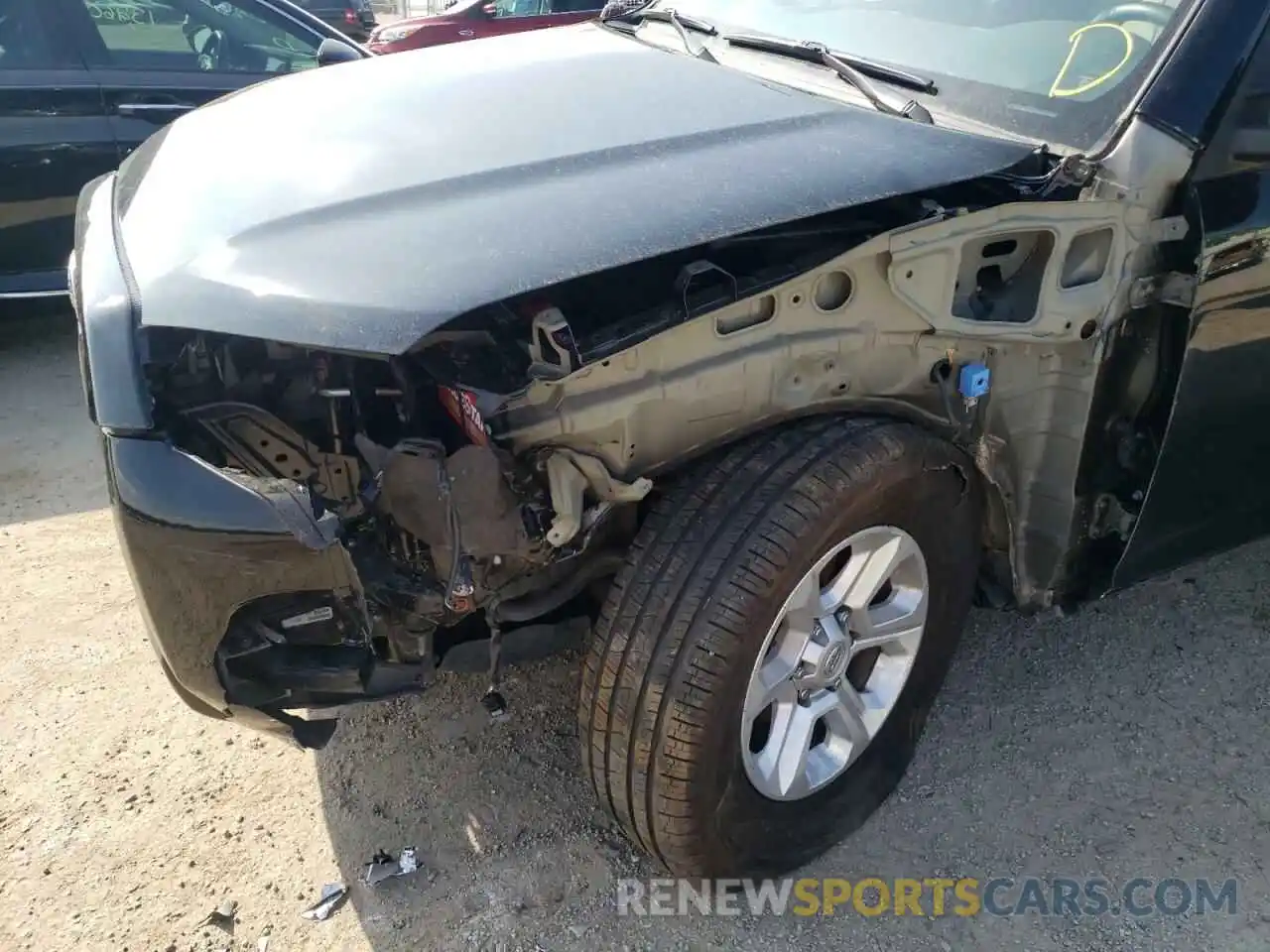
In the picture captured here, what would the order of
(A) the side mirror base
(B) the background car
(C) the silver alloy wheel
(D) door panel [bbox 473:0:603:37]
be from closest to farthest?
(C) the silver alloy wheel < (A) the side mirror base < (D) door panel [bbox 473:0:603:37] < (B) the background car

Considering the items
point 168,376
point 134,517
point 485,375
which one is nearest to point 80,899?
point 134,517

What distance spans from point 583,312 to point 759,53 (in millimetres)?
1056

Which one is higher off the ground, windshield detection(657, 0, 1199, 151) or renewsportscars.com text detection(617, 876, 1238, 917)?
windshield detection(657, 0, 1199, 151)

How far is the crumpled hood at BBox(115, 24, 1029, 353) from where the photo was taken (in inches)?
62.9

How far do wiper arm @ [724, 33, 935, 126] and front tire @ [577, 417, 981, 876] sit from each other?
73 cm

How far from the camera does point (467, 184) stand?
6.06 ft

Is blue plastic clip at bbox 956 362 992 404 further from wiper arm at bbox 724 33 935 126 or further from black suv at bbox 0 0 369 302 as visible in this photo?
black suv at bbox 0 0 369 302

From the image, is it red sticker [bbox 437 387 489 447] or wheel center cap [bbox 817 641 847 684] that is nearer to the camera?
red sticker [bbox 437 387 489 447]

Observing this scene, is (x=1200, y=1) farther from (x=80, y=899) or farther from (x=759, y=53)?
(x=80, y=899)

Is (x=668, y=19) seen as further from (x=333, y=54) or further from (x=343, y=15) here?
(x=343, y=15)

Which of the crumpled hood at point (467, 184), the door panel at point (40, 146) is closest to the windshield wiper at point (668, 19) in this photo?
the crumpled hood at point (467, 184)

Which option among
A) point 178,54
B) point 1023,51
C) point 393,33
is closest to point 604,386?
point 1023,51

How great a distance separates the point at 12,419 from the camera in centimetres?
418

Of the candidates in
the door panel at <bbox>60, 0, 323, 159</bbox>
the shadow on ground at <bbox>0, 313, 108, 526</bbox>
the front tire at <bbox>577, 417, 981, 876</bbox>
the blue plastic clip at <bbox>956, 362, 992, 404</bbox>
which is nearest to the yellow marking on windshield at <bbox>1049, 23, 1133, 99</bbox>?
the blue plastic clip at <bbox>956, 362, 992, 404</bbox>
